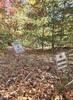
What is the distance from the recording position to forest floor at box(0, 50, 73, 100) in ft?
20.7

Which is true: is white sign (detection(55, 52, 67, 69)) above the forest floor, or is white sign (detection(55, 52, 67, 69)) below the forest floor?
above

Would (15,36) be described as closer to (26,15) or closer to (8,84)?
(26,15)

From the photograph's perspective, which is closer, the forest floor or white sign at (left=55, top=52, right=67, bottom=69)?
the forest floor

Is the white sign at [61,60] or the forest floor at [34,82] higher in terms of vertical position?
the white sign at [61,60]

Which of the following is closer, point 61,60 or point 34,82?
point 61,60

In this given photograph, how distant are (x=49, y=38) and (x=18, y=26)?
106 inches

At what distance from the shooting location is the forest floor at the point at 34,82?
6.31 m

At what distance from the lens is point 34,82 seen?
7141mm

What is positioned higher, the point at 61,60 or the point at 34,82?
the point at 61,60

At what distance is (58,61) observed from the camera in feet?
22.1

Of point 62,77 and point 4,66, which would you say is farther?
point 4,66

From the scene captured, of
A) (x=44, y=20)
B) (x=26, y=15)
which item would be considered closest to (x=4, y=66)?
(x=44, y=20)

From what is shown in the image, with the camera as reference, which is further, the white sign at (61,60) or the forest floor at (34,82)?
the white sign at (61,60)

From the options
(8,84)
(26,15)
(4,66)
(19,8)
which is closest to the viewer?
(8,84)
